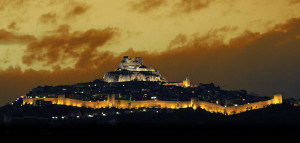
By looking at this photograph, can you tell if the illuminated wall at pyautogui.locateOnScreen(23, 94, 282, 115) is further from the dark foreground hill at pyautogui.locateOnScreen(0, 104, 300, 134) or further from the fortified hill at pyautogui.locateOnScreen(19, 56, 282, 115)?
the dark foreground hill at pyautogui.locateOnScreen(0, 104, 300, 134)

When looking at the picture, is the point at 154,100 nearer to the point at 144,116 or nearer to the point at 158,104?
the point at 158,104

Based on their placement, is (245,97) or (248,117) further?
(245,97)

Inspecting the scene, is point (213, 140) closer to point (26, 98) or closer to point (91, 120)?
point (91, 120)

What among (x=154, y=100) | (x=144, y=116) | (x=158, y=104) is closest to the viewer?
(x=144, y=116)

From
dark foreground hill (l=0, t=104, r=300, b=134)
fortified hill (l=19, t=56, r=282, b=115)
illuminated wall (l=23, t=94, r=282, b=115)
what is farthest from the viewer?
fortified hill (l=19, t=56, r=282, b=115)

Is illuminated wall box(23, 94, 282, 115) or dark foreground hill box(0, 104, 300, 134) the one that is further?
illuminated wall box(23, 94, 282, 115)

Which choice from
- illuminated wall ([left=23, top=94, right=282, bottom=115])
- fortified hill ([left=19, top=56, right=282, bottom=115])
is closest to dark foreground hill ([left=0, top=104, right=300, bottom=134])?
illuminated wall ([left=23, top=94, right=282, bottom=115])

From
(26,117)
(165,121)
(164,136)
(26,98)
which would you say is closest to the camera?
(164,136)

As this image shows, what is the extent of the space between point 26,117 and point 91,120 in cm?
1977

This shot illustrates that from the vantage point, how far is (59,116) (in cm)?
15888

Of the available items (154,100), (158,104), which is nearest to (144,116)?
(158,104)

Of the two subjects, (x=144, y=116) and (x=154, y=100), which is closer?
(x=144, y=116)

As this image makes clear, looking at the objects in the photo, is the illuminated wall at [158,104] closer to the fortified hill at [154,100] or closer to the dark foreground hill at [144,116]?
the fortified hill at [154,100]

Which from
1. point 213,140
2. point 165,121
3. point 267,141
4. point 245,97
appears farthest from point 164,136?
point 245,97
